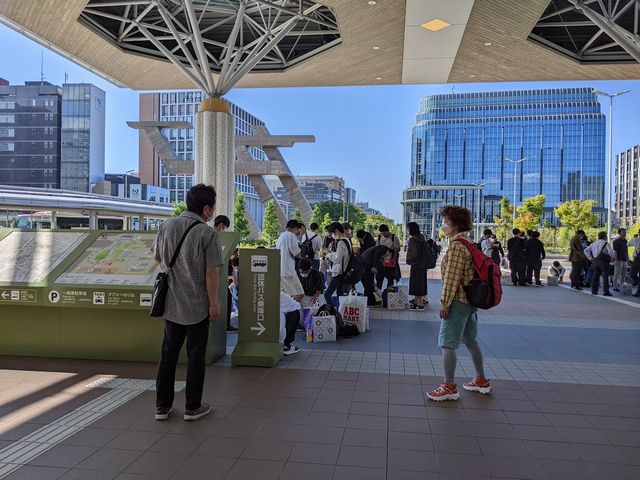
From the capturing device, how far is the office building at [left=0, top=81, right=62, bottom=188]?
3091 inches

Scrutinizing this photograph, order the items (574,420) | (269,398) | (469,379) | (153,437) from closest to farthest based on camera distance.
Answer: (153,437), (574,420), (269,398), (469,379)

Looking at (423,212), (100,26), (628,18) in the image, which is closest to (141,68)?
(100,26)

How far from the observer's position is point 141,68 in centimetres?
1747

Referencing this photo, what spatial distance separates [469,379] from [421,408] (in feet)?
3.71

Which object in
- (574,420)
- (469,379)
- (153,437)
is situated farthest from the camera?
(469,379)

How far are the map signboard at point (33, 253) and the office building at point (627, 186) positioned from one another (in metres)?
101

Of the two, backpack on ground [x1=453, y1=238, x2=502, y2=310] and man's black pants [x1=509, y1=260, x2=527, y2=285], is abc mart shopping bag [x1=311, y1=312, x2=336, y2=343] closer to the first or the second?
backpack on ground [x1=453, y1=238, x2=502, y2=310]

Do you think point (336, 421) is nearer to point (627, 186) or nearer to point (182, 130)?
point (182, 130)

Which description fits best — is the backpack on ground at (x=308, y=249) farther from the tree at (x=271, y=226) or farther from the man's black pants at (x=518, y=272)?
the tree at (x=271, y=226)

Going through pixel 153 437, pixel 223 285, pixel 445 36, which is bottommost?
pixel 153 437

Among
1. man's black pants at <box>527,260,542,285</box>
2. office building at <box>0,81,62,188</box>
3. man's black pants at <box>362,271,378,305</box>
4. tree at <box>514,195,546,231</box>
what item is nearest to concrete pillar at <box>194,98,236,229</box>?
man's black pants at <box>362,271,378,305</box>

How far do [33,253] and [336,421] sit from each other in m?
4.41

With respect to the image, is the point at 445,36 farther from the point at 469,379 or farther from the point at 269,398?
the point at 269,398

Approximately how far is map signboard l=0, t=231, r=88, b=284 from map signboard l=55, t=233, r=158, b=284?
0.83 ft
